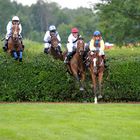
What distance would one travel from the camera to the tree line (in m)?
39.2

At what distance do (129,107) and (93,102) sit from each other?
8.97 feet

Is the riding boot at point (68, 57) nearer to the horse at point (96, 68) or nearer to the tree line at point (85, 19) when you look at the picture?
the horse at point (96, 68)

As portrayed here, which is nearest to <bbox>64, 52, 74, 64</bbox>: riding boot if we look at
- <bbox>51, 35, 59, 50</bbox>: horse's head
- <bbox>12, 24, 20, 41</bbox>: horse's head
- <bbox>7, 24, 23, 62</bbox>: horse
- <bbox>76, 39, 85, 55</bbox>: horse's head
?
<bbox>76, 39, 85, 55</bbox>: horse's head

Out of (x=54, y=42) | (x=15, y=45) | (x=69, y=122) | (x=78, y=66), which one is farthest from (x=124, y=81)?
(x=69, y=122)

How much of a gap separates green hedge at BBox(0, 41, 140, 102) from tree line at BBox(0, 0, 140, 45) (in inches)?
734

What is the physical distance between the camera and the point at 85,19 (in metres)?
106

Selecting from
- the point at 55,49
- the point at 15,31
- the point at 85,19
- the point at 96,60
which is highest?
the point at 85,19

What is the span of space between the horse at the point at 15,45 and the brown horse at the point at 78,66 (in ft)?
6.26

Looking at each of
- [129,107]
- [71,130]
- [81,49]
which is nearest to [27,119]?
[71,130]

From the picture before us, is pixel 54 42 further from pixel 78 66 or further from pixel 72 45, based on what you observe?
pixel 78 66

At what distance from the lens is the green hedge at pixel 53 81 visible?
18984mm

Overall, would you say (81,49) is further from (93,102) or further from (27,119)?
(27,119)

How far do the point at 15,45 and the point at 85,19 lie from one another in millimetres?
87630

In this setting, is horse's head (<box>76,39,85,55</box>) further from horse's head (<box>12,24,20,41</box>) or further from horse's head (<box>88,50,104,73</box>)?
horse's head (<box>12,24,20,41</box>)
